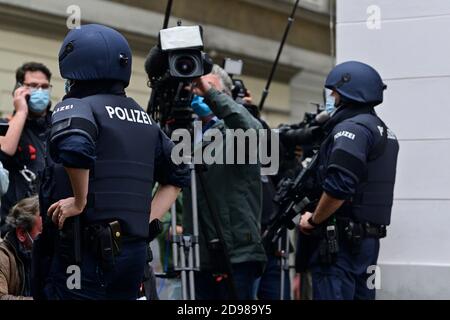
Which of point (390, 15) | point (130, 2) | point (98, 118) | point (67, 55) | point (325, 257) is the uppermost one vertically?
point (130, 2)

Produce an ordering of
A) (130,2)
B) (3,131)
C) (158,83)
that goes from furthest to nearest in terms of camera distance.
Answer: (130,2) < (158,83) < (3,131)

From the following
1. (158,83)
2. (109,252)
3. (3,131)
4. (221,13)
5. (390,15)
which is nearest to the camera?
(109,252)

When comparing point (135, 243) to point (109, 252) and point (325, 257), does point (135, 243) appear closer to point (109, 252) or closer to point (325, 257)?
point (109, 252)

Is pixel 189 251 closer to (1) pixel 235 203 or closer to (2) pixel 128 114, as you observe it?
(1) pixel 235 203

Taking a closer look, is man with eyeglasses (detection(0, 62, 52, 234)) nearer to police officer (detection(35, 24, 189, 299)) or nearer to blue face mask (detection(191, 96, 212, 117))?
blue face mask (detection(191, 96, 212, 117))

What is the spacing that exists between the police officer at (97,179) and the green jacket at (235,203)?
1.57 meters

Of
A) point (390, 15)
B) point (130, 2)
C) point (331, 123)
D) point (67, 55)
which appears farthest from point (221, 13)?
point (67, 55)

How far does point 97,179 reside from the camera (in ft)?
13.4

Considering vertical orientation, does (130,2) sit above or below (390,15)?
above

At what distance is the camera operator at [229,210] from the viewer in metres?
5.78

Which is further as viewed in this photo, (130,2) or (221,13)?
(221,13)

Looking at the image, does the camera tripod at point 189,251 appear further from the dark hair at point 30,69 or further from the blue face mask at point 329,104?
the dark hair at point 30,69

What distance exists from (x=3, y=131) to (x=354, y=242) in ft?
6.48

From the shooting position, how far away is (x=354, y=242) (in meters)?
5.56
